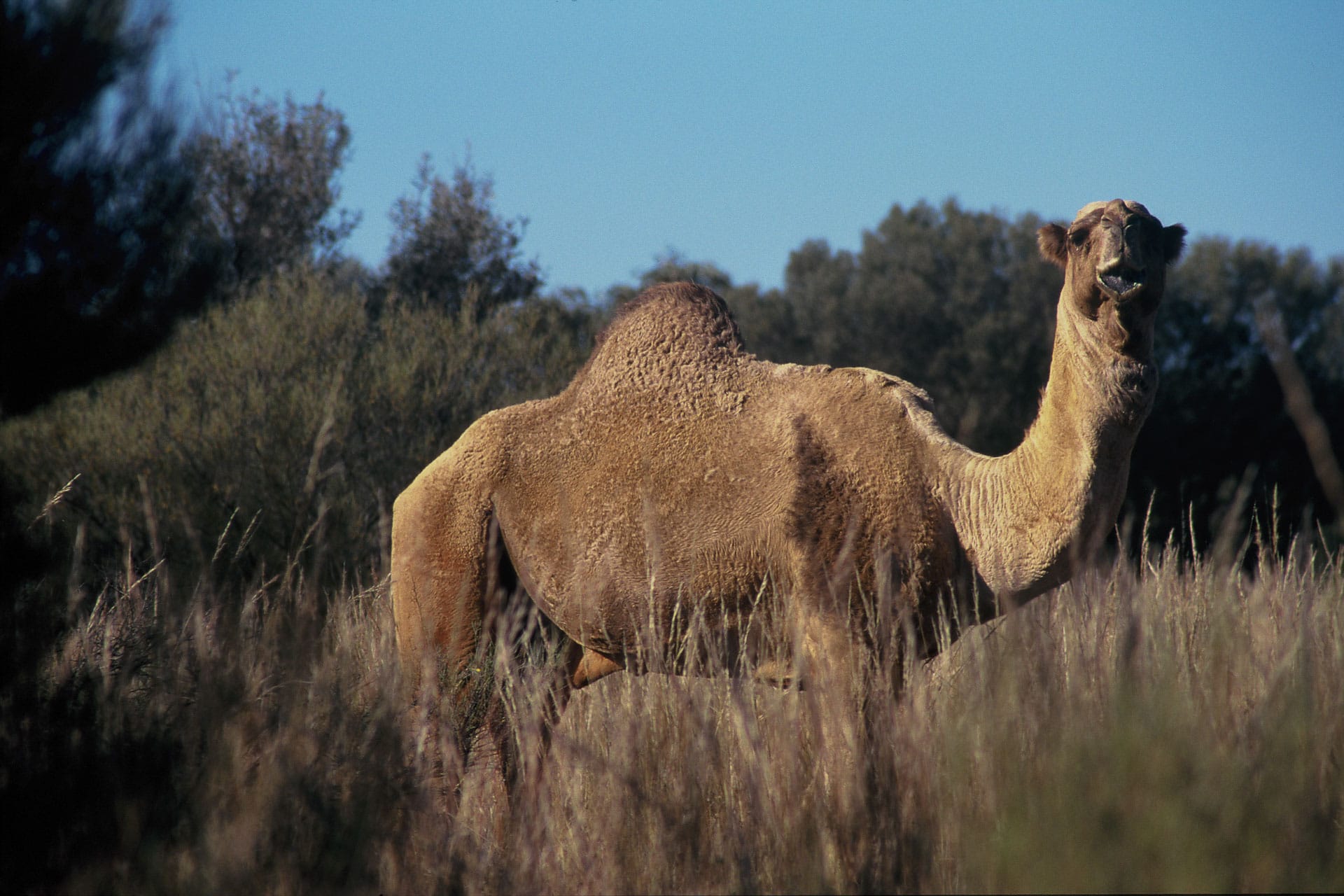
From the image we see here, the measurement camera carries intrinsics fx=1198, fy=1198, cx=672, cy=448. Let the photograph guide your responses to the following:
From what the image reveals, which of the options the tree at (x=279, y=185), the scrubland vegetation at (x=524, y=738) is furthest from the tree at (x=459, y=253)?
the scrubland vegetation at (x=524, y=738)

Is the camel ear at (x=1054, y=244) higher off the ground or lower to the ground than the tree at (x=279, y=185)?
lower

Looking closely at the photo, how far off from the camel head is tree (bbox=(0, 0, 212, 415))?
3090 mm

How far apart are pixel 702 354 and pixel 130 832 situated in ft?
9.75

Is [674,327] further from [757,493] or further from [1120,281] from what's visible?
[1120,281]

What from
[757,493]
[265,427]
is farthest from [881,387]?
[265,427]

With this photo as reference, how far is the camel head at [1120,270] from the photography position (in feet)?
12.8

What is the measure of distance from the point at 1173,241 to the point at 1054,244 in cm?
40

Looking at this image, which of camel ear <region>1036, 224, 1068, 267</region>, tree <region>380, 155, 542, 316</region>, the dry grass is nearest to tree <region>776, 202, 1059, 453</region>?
tree <region>380, 155, 542, 316</region>

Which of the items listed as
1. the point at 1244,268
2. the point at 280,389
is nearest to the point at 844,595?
the point at 280,389

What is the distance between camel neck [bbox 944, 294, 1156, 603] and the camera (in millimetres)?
4004

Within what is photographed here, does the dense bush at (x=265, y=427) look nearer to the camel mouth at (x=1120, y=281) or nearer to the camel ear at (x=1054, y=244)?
the camel ear at (x=1054, y=244)

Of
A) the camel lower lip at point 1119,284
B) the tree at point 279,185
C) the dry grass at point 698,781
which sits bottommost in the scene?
the dry grass at point 698,781

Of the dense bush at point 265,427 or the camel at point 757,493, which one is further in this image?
the dense bush at point 265,427

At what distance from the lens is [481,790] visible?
5.07m
